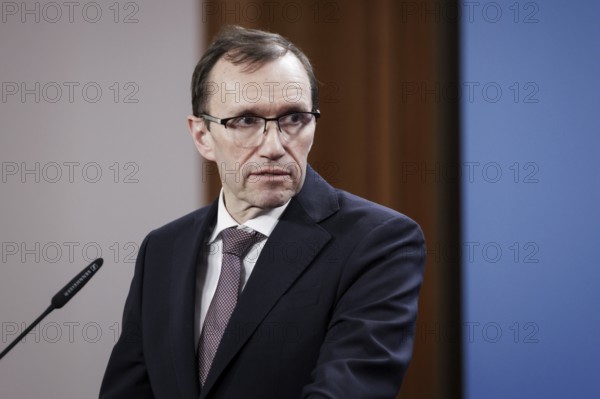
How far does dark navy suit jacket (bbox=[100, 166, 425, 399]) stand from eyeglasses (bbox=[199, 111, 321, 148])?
0.13 m

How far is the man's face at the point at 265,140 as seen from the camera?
1571 mm

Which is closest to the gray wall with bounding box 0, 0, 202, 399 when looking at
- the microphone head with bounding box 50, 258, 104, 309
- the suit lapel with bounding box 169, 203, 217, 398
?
the suit lapel with bounding box 169, 203, 217, 398

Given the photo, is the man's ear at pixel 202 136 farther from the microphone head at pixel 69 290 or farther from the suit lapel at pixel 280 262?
the microphone head at pixel 69 290

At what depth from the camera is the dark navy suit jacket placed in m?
1.36

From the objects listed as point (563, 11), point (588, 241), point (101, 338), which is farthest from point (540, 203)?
point (101, 338)

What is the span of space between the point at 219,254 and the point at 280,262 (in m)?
0.20

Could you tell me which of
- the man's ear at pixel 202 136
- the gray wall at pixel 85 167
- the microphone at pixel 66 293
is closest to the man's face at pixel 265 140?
the man's ear at pixel 202 136

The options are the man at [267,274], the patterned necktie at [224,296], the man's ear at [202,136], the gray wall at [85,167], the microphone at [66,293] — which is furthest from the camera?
the gray wall at [85,167]

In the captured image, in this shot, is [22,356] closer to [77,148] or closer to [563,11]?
[77,148]

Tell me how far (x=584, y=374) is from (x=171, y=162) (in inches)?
62.0

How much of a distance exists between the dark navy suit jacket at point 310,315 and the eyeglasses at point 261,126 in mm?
131

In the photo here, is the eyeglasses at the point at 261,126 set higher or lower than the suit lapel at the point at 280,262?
higher
